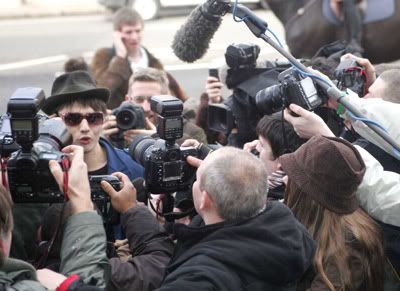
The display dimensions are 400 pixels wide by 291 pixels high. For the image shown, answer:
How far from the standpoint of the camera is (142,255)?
10.1ft

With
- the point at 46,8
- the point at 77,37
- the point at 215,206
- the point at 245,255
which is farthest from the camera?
the point at 46,8

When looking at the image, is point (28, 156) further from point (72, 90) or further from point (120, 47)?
point (120, 47)

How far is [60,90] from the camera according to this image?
4344 mm

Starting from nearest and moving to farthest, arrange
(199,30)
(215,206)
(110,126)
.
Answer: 1. (215,206)
2. (199,30)
3. (110,126)

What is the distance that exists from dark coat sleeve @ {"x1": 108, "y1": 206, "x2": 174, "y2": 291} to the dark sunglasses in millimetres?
1102

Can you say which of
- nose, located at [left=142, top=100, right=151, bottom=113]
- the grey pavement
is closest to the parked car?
the grey pavement

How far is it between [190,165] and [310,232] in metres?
0.58

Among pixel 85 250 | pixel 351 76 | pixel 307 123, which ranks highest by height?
pixel 351 76

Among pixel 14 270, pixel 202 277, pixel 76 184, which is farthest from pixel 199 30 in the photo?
pixel 14 270

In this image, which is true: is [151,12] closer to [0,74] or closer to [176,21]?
[176,21]

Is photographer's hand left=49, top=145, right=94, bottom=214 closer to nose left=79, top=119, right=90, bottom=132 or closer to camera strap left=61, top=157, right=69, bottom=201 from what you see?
camera strap left=61, top=157, right=69, bottom=201

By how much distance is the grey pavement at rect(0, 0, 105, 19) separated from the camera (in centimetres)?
1733

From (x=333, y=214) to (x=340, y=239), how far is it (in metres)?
0.10

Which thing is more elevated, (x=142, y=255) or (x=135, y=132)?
(x=135, y=132)
